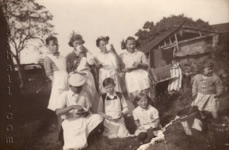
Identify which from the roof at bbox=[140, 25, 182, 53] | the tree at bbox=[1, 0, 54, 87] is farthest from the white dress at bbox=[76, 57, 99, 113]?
the roof at bbox=[140, 25, 182, 53]

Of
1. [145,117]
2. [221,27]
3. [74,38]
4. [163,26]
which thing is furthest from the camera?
[221,27]

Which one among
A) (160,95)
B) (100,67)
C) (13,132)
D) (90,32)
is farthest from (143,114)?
(13,132)

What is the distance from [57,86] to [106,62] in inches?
21.8

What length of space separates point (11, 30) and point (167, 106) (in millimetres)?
1736

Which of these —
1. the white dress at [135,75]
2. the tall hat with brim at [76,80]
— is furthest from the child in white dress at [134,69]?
the tall hat with brim at [76,80]

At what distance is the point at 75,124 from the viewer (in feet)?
11.4

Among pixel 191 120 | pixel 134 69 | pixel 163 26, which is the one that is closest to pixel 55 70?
pixel 134 69

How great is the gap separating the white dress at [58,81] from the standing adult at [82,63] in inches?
2.8

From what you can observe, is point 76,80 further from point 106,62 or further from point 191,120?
point 191,120

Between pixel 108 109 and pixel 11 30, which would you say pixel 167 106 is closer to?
pixel 108 109

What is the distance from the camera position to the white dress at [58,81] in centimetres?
345

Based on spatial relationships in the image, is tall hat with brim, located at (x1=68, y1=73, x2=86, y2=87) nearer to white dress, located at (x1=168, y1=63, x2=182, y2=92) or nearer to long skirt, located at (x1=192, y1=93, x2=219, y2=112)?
white dress, located at (x1=168, y1=63, x2=182, y2=92)

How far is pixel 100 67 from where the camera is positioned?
3.61 m

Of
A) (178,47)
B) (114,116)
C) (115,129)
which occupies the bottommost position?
(115,129)
